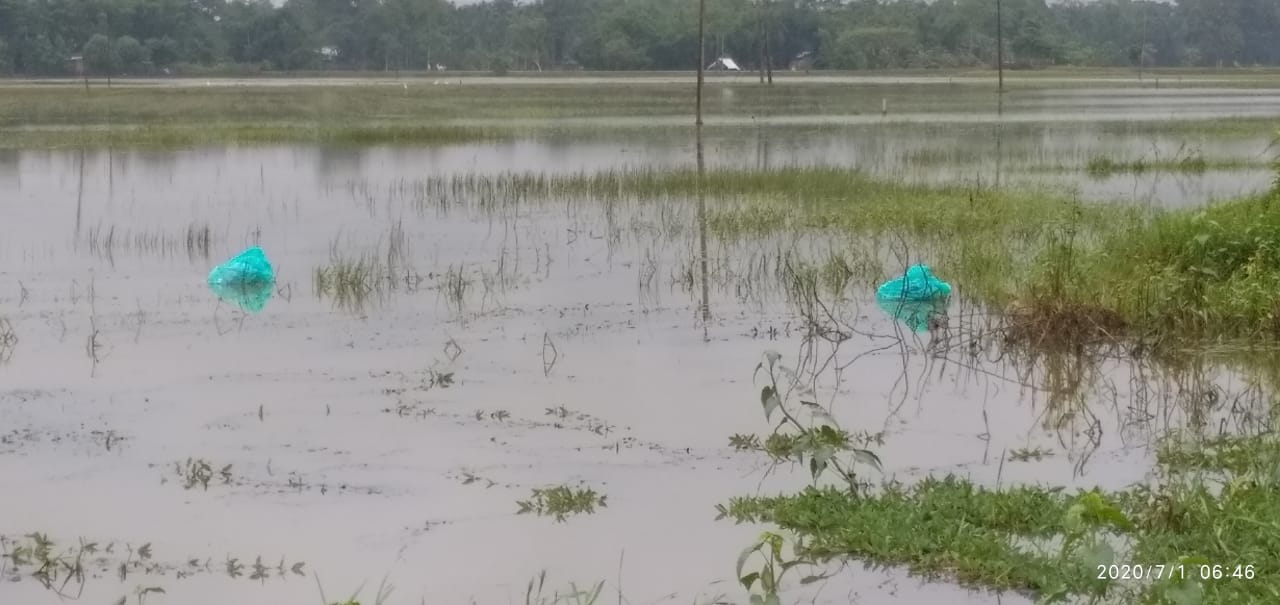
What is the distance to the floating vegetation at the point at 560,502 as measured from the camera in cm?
583

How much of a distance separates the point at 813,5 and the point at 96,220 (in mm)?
79705

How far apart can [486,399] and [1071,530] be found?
13.3 feet

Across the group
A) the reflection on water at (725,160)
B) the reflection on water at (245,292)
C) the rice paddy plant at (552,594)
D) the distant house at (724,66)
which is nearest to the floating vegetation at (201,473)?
the rice paddy plant at (552,594)

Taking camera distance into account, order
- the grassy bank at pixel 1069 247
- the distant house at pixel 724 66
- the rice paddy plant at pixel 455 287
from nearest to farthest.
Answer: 1. the grassy bank at pixel 1069 247
2. the rice paddy plant at pixel 455 287
3. the distant house at pixel 724 66

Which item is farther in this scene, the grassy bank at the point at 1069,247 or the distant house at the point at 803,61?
the distant house at the point at 803,61

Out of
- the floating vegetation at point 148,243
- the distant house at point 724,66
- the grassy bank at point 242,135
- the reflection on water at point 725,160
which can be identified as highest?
the distant house at point 724,66

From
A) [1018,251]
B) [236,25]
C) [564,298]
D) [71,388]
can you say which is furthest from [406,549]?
[236,25]

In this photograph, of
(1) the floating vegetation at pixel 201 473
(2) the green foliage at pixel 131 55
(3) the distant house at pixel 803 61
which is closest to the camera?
(1) the floating vegetation at pixel 201 473

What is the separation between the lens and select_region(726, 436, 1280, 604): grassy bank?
4.29m

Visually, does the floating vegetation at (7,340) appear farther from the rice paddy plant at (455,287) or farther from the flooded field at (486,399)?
the rice paddy plant at (455,287)

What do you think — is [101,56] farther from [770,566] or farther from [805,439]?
[770,566]

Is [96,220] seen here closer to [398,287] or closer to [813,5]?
[398,287]

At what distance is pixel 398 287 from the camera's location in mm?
11375

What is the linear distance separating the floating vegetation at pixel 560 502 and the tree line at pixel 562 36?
67.9 m
